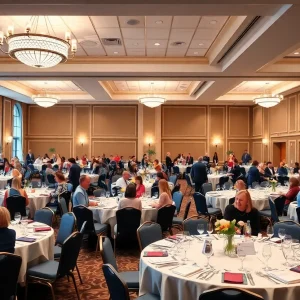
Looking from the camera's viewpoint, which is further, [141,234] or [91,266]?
[91,266]

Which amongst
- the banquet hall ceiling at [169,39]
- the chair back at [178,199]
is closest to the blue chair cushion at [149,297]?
the chair back at [178,199]

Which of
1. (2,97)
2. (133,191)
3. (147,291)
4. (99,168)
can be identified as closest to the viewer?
(147,291)

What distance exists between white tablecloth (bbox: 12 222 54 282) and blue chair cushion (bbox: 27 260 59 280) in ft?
0.26

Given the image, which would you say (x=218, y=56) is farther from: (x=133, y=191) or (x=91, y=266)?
(x=91, y=266)

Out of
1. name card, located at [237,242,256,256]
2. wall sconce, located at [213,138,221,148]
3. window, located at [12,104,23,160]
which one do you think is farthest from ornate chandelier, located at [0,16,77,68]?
wall sconce, located at [213,138,221,148]

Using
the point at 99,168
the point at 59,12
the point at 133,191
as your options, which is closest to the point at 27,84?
the point at 99,168

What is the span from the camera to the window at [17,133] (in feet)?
76.1

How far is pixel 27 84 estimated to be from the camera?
18141 millimetres

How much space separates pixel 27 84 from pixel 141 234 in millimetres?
15416

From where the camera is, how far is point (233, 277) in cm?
311

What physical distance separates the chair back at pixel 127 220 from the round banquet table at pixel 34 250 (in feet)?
4.76

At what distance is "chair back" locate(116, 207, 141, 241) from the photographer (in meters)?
6.05

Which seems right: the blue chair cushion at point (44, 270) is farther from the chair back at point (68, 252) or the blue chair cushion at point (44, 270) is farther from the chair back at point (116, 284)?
the chair back at point (116, 284)

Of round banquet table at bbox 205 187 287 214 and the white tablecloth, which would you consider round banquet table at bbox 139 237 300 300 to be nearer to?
the white tablecloth
